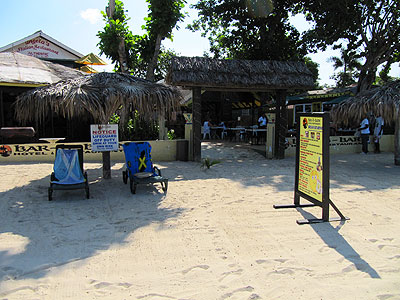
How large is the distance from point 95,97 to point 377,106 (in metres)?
7.60

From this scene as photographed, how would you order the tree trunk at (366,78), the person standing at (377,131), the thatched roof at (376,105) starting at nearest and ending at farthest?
the thatched roof at (376,105)
the person standing at (377,131)
the tree trunk at (366,78)

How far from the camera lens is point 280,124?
1152 cm

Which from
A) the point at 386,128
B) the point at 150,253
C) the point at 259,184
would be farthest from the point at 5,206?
the point at 386,128

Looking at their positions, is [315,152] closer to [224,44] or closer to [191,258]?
[191,258]

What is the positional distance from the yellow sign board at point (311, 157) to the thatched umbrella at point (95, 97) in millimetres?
3392

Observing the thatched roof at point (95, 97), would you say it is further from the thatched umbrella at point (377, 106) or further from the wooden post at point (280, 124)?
the thatched umbrella at point (377, 106)

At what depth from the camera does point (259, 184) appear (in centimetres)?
774

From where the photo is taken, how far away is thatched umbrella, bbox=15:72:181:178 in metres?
6.87

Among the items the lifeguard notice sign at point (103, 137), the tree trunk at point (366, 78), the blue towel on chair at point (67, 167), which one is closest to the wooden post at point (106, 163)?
the lifeguard notice sign at point (103, 137)

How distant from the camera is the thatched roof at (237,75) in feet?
32.4

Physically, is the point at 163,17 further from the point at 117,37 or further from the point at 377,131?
the point at 377,131

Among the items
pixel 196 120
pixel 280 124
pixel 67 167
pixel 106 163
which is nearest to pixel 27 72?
pixel 196 120

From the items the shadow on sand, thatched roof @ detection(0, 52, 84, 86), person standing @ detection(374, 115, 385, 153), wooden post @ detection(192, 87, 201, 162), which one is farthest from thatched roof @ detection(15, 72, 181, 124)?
person standing @ detection(374, 115, 385, 153)

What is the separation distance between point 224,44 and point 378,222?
16.4 meters
